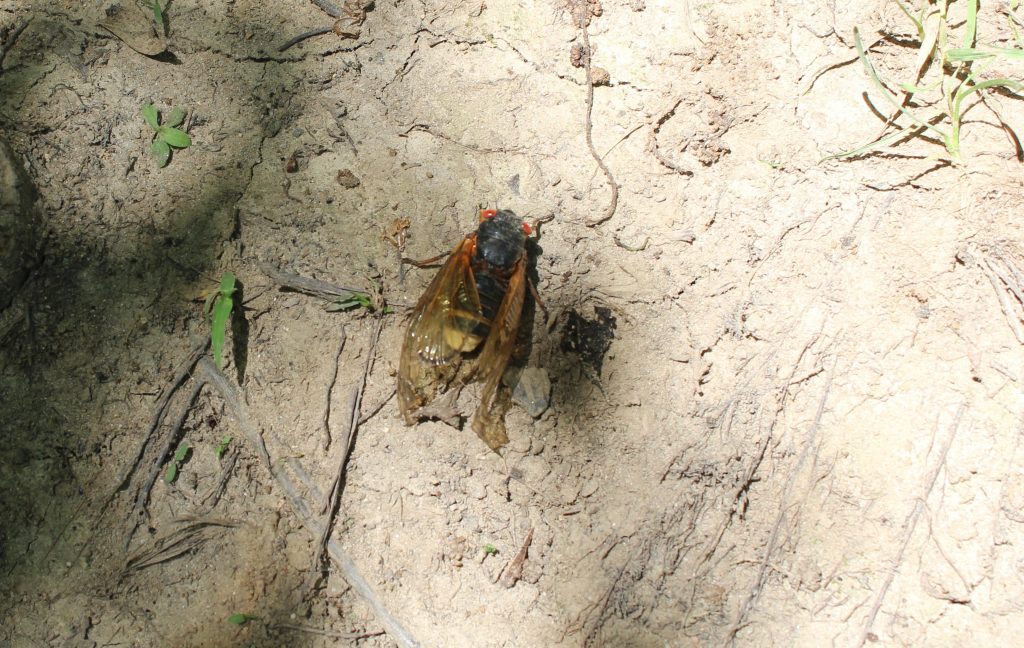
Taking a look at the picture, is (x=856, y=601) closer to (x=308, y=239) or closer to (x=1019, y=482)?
(x=1019, y=482)

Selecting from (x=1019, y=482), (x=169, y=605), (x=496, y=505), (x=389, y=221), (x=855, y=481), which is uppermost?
(x=389, y=221)

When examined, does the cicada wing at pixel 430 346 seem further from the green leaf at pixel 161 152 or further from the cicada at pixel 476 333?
the green leaf at pixel 161 152

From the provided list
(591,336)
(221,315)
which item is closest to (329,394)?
(221,315)

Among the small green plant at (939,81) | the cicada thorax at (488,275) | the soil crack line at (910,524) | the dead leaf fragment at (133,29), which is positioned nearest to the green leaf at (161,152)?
the dead leaf fragment at (133,29)

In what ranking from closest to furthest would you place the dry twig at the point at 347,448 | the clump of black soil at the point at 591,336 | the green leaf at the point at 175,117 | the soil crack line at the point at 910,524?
the soil crack line at the point at 910,524, the dry twig at the point at 347,448, the clump of black soil at the point at 591,336, the green leaf at the point at 175,117

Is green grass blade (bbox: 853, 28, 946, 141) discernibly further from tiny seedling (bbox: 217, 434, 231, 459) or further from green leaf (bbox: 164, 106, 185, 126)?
tiny seedling (bbox: 217, 434, 231, 459)

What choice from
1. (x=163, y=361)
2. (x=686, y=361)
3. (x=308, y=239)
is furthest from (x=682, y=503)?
(x=163, y=361)

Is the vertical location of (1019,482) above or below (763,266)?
below
